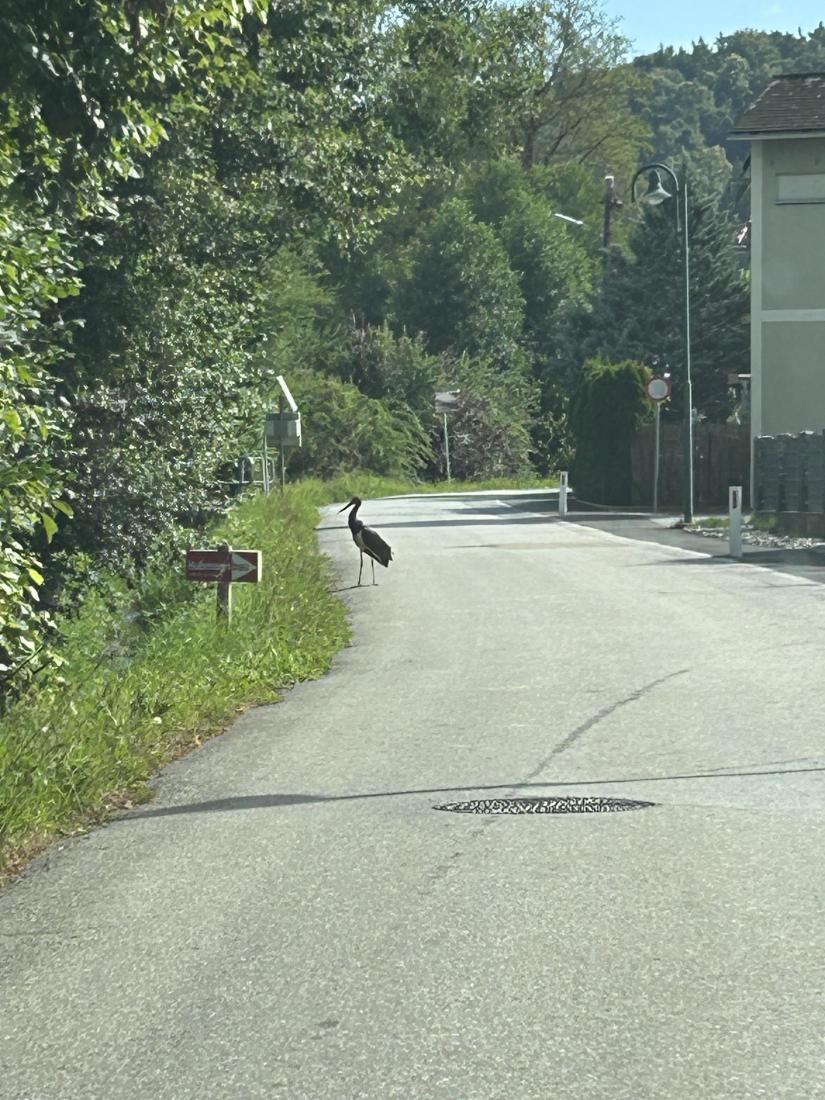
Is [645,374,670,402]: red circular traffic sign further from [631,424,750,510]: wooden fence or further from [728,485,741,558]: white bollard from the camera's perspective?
[728,485,741,558]: white bollard

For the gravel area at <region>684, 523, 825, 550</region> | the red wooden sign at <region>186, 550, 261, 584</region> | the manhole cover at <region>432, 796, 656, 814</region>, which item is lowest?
the gravel area at <region>684, 523, 825, 550</region>

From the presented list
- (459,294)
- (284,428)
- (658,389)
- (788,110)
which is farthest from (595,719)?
(459,294)

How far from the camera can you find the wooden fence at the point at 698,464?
46.8 m

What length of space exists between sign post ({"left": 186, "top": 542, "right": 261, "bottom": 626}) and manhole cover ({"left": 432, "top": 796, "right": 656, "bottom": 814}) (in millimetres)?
6315

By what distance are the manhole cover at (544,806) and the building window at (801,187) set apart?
36251 mm

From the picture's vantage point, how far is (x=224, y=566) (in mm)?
15047

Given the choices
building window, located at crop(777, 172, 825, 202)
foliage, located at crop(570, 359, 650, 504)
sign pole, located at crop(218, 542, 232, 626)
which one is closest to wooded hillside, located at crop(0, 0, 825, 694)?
sign pole, located at crop(218, 542, 232, 626)

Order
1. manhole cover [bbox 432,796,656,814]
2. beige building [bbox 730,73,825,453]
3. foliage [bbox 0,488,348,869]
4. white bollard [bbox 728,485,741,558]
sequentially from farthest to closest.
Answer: beige building [bbox 730,73,825,453] → white bollard [bbox 728,485,741,558] → foliage [bbox 0,488,348,869] → manhole cover [bbox 432,796,656,814]

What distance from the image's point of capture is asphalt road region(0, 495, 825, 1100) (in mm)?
5027

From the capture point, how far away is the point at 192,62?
10.6 m

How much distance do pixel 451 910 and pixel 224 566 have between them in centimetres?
860

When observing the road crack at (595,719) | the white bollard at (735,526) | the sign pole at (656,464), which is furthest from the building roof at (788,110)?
the road crack at (595,719)

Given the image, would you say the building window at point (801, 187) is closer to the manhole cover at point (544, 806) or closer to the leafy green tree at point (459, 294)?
the manhole cover at point (544, 806)

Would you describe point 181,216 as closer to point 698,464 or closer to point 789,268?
point 789,268
